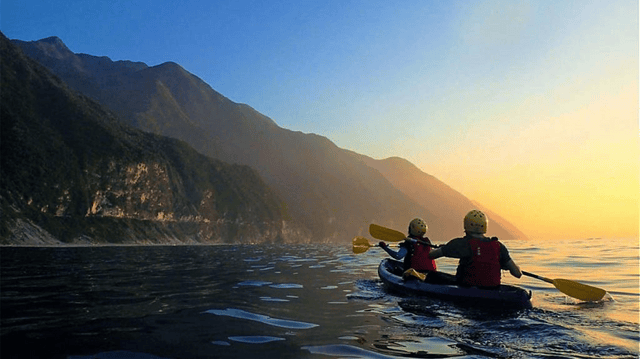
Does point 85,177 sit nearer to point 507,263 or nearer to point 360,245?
point 360,245

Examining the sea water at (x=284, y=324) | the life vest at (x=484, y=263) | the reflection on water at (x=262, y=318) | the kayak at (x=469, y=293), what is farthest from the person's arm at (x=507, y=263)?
the reflection on water at (x=262, y=318)

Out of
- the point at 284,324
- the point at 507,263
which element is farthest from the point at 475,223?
the point at 284,324

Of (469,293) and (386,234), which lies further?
(386,234)

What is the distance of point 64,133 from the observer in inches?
3829

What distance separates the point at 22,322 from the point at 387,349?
6.48 m

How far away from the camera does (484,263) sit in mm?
10742

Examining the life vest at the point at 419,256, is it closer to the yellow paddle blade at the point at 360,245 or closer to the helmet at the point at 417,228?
the helmet at the point at 417,228

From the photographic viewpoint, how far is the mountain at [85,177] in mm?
79125

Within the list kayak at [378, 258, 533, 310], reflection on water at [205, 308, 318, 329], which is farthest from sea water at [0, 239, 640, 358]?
kayak at [378, 258, 533, 310]

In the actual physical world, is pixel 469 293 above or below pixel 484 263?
below

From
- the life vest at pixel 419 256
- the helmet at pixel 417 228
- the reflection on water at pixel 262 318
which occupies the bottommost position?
the reflection on water at pixel 262 318

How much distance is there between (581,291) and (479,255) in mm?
3516

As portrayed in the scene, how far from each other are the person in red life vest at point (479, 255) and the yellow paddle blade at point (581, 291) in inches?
83.6

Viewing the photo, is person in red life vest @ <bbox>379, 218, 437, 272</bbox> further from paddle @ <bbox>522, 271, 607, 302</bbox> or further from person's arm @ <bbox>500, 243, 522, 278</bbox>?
paddle @ <bbox>522, 271, 607, 302</bbox>
